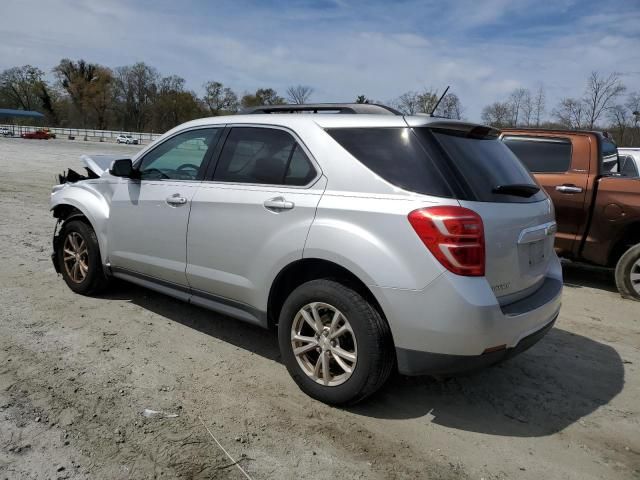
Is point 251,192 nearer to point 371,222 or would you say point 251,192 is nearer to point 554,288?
point 371,222

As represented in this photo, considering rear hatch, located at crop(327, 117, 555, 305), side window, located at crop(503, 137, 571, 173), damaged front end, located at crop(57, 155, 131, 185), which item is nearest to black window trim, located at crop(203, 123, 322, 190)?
rear hatch, located at crop(327, 117, 555, 305)

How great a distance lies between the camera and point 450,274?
280cm

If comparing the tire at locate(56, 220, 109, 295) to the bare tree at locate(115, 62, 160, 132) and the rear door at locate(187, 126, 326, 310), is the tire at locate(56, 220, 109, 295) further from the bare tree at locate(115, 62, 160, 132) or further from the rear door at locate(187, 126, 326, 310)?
the bare tree at locate(115, 62, 160, 132)

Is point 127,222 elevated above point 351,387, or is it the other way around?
point 127,222

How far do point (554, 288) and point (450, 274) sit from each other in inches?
45.5

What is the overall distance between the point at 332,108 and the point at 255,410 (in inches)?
82.9

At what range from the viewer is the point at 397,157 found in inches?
123

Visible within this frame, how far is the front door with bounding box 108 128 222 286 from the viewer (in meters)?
4.14

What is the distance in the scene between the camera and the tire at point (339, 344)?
119 inches

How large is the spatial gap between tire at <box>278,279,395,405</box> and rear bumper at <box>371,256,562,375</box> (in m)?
0.12

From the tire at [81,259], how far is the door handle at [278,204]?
225cm

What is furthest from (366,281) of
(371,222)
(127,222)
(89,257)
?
(89,257)

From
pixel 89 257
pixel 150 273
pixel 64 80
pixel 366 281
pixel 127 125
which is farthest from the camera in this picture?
pixel 64 80

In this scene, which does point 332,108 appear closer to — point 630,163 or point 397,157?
point 397,157
